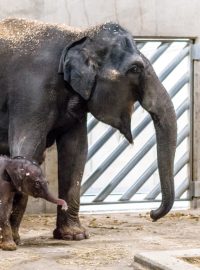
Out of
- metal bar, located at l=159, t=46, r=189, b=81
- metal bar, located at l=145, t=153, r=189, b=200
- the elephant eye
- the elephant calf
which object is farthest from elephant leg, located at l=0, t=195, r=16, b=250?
metal bar, located at l=159, t=46, r=189, b=81

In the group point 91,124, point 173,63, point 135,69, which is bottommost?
point 91,124

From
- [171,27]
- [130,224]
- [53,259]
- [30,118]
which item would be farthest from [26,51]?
[171,27]

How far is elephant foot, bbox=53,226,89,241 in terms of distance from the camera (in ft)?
23.7

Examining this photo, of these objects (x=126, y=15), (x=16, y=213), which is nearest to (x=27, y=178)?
(x=16, y=213)

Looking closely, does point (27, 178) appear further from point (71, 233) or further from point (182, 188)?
point (182, 188)

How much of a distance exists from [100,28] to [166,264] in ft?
Answer: 7.45

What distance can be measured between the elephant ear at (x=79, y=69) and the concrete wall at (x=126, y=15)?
2.55 meters

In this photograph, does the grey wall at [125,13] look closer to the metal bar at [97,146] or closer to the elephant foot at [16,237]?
the metal bar at [97,146]

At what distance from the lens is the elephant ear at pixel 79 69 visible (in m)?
6.71

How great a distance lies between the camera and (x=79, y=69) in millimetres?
6711

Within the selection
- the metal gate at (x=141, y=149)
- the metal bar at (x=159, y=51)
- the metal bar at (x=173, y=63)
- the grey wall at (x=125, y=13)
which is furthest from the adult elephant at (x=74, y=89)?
the metal bar at (x=173, y=63)

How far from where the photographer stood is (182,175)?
10.5 metres

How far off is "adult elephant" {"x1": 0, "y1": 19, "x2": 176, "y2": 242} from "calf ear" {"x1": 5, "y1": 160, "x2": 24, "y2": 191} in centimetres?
35

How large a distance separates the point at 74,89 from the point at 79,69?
0.16 meters
